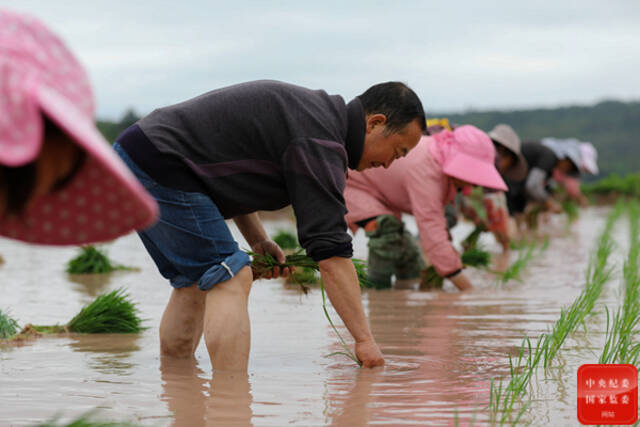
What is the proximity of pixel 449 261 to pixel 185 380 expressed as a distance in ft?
8.02

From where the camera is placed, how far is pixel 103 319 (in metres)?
3.73

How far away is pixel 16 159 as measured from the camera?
138 cm

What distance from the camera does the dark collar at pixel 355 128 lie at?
288cm

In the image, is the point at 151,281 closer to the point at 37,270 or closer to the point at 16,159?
the point at 37,270

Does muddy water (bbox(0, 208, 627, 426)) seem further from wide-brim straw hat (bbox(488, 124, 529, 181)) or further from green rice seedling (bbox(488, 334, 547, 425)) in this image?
wide-brim straw hat (bbox(488, 124, 529, 181))

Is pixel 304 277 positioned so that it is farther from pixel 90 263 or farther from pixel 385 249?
pixel 90 263

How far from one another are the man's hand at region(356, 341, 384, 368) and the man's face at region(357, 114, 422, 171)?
0.59m

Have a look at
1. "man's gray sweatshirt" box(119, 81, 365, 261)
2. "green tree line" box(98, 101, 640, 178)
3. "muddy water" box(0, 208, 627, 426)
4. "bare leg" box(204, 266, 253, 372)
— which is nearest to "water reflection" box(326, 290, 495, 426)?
"muddy water" box(0, 208, 627, 426)

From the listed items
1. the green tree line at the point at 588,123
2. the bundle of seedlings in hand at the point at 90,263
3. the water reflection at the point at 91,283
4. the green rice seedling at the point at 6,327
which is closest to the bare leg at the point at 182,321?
the green rice seedling at the point at 6,327

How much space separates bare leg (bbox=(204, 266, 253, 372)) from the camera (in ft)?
9.09

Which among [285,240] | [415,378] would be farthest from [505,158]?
[415,378]

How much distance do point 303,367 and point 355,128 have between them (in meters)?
0.83
